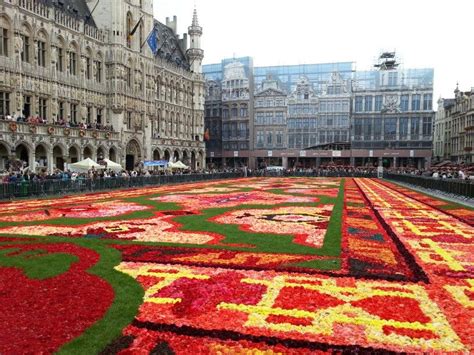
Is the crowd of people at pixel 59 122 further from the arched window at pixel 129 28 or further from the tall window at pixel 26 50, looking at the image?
the arched window at pixel 129 28

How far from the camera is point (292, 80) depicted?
89.3 metres

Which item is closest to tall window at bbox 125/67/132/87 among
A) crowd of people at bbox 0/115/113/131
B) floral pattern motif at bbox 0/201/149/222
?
crowd of people at bbox 0/115/113/131

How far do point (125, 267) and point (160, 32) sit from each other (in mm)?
71415

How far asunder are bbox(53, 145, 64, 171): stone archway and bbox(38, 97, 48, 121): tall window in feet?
10.8

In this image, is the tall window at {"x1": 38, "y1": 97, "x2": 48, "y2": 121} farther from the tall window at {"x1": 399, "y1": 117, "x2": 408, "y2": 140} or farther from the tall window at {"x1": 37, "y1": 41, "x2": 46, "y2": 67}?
the tall window at {"x1": 399, "y1": 117, "x2": 408, "y2": 140}

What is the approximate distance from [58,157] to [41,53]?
1076cm

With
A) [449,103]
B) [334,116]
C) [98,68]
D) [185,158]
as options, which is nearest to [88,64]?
[98,68]

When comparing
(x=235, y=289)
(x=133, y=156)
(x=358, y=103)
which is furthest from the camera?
(x=358, y=103)

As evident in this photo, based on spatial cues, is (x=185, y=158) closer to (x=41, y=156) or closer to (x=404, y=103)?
(x=41, y=156)

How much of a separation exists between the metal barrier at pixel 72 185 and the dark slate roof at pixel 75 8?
22.9 m

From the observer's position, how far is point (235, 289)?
7156 millimetres

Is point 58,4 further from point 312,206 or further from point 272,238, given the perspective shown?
A: point 272,238

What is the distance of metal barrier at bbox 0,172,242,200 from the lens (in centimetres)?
2475

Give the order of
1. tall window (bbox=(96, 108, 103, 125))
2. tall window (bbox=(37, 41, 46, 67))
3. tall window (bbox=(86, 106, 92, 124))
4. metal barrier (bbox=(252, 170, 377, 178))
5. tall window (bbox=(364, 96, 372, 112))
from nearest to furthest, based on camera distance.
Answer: tall window (bbox=(37, 41, 46, 67)) → tall window (bbox=(86, 106, 92, 124)) → tall window (bbox=(96, 108, 103, 125)) → metal barrier (bbox=(252, 170, 377, 178)) → tall window (bbox=(364, 96, 372, 112))
